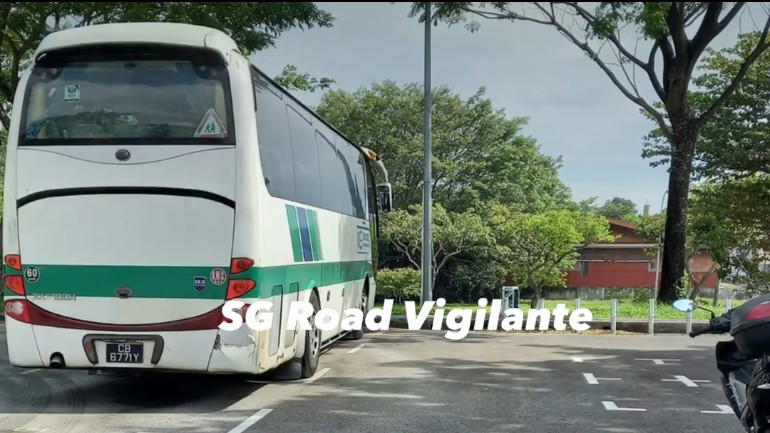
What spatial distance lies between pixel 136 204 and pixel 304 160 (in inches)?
97.3

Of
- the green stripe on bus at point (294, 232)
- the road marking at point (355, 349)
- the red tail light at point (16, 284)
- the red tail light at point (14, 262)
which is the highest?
the green stripe on bus at point (294, 232)

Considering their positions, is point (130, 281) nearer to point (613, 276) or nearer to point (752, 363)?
point (752, 363)

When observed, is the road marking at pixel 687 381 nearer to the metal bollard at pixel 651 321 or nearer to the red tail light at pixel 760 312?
the red tail light at pixel 760 312

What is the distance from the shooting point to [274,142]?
7320 millimetres

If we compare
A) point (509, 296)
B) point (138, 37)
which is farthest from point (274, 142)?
point (509, 296)

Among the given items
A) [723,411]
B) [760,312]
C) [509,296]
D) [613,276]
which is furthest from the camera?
[613,276]

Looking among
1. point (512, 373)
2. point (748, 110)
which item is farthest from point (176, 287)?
point (748, 110)

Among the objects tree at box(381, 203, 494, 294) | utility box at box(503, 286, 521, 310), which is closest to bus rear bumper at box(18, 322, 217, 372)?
utility box at box(503, 286, 521, 310)

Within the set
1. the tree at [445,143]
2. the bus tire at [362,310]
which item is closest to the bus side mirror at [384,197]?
the bus tire at [362,310]

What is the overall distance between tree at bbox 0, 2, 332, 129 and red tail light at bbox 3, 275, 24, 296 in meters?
9.00

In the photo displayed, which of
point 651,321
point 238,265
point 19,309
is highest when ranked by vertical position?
point 238,265

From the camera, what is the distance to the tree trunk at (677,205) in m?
18.4

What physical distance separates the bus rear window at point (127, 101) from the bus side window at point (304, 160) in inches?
61.2

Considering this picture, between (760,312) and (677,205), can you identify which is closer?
(760,312)
